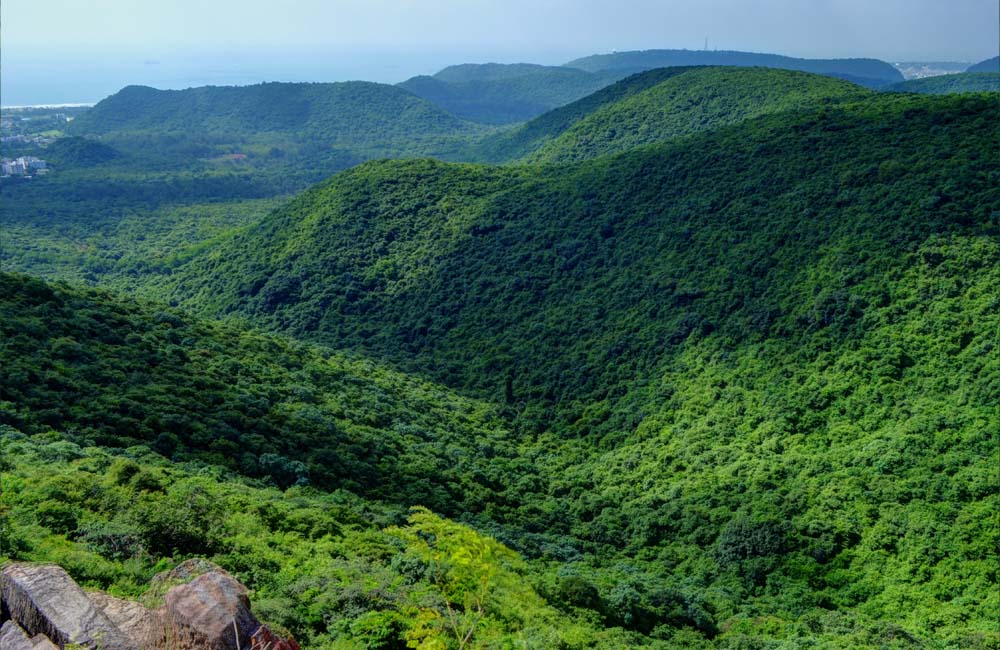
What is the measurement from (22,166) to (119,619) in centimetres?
13230

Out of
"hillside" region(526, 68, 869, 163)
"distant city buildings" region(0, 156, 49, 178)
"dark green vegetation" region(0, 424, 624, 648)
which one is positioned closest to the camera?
"dark green vegetation" region(0, 424, 624, 648)

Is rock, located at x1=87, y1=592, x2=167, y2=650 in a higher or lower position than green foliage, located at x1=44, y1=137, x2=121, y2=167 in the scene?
lower

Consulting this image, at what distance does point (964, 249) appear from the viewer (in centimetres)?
3591

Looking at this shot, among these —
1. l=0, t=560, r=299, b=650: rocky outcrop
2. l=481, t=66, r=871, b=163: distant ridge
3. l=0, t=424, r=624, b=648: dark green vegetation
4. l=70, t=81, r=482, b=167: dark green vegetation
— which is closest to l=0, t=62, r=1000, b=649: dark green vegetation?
l=0, t=424, r=624, b=648: dark green vegetation

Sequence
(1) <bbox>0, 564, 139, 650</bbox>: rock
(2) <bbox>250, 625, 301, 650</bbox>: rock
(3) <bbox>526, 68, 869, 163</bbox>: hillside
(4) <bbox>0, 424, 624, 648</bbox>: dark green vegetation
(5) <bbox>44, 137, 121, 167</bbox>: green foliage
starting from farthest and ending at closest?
1. (5) <bbox>44, 137, 121, 167</bbox>: green foliage
2. (3) <bbox>526, 68, 869, 163</bbox>: hillside
3. (4) <bbox>0, 424, 624, 648</bbox>: dark green vegetation
4. (2) <bbox>250, 625, 301, 650</bbox>: rock
5. (1) <bbox>0, 564, 139, 650</bbox>: rock

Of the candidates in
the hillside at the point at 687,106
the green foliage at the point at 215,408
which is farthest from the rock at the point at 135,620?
the hillside at the point at 687,106

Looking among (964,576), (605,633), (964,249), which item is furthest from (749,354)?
(605,633)

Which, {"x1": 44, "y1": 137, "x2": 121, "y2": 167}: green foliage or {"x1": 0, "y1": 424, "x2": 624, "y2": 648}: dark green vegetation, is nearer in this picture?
{"x1": 0, "y1": 424, "x2": 624, "y2": 648}: dark green vegetation

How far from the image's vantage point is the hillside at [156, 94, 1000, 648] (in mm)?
26031

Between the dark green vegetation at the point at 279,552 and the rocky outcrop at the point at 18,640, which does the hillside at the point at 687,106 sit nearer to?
the dark green vegetation at the point at 279,552

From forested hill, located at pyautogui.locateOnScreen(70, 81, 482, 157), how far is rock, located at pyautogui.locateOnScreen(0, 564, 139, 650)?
164 m

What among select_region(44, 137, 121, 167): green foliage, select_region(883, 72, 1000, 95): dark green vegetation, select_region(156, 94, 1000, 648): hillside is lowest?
select_region(156, 94, 1000, 648): hillside

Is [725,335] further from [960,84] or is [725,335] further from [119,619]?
[960,84]

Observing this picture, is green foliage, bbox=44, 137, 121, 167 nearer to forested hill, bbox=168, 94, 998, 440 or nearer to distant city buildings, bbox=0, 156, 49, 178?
distant city buildings, bbox=0, 156, 49, 178
